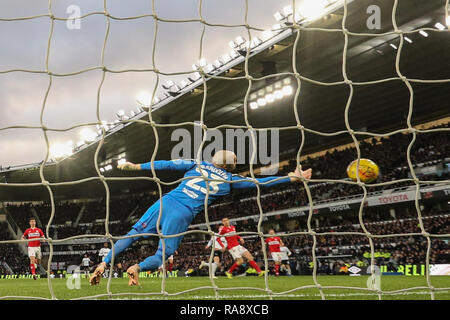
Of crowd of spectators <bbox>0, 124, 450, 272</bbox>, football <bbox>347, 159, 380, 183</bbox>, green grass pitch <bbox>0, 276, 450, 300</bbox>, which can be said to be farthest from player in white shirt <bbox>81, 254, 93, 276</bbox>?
football <bbox>347, 159, 380, 183</bbox>

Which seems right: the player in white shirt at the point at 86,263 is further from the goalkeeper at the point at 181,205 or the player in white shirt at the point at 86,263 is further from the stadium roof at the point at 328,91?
the goalkeeper at the point at 181,205

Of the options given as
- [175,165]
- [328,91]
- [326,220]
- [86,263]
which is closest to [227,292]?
[175,165]

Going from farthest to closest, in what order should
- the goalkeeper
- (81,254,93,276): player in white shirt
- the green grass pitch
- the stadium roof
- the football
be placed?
(81,254,93,276): player in white shirt, the stadium roof, the football, the goalkeeper, the green grass pitch

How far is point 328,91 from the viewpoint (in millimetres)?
18609

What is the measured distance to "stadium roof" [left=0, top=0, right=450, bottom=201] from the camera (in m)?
14.2

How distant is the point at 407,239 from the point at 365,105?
596 centimetres

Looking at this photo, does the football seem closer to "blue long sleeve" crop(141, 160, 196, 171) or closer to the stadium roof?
"blue long sleeve" crop(141, 160, 196, 171)

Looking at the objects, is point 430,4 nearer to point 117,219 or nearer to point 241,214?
point 241,214

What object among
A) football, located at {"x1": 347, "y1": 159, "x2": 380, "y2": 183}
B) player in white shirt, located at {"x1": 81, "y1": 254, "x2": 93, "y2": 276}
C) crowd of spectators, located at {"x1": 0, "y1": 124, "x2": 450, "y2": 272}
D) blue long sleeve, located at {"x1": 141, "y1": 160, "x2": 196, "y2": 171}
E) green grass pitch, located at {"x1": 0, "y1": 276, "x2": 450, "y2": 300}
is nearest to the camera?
green grass pitch, located at {"x1": 0, "y1": 276, "x2": 450, "y2": 300}

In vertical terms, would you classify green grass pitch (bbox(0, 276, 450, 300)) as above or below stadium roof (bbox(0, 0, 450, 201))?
below

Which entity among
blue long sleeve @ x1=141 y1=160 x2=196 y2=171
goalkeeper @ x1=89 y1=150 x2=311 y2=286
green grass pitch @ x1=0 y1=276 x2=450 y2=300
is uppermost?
blue long sleeve @ x1=141 y1=160 x2=196 y2=171

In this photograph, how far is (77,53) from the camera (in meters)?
4.44

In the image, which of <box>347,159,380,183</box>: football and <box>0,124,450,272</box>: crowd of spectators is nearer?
<box>347,159,380,183</box>: football
